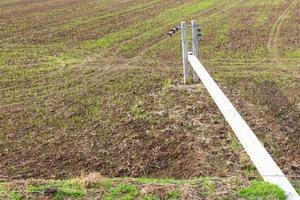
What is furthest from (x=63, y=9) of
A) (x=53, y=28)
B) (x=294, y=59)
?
(x=294, y=59)

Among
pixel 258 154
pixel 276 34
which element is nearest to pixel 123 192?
pixel 258 154

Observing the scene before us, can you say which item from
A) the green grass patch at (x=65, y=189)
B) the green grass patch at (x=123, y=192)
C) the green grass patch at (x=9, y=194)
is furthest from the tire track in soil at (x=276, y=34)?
the green grass patch at (x=9, y=194)

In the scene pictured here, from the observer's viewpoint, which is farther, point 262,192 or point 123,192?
point 123,192

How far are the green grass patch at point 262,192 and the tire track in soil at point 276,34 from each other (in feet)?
26.7

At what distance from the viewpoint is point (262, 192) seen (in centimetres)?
554

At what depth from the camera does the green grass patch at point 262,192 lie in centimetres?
545

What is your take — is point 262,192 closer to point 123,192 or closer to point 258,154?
point 258,154

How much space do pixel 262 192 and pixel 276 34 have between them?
11900 millimetres

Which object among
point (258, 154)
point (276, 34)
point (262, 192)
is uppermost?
point (258, 154)

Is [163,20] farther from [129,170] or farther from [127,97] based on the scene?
[129,170]

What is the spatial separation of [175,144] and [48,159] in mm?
2352

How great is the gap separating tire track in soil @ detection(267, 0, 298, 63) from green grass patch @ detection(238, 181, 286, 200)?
8137 millimetres

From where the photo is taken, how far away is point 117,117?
31.8 ft

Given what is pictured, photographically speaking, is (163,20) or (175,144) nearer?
(175,144)
